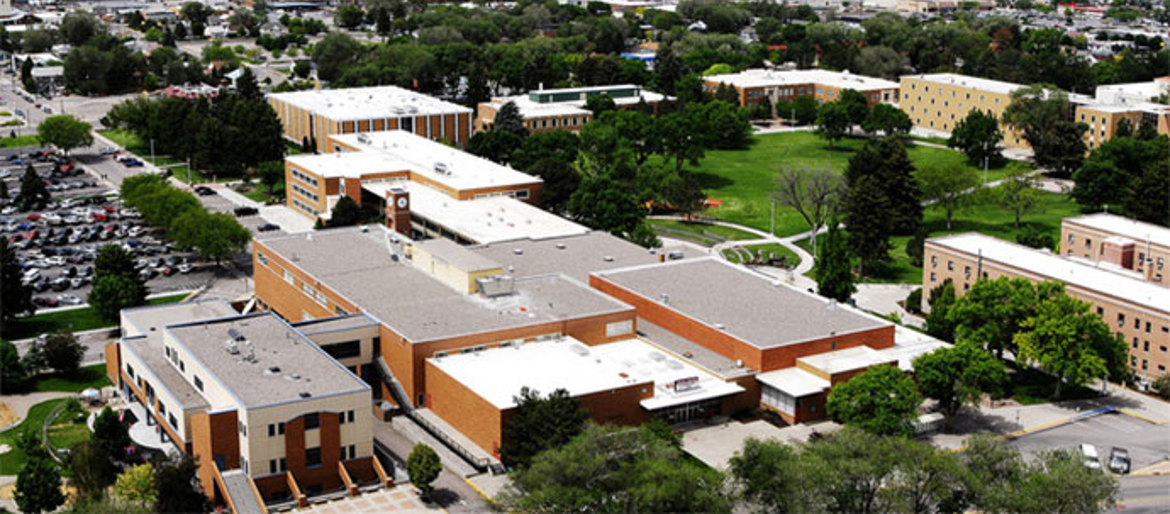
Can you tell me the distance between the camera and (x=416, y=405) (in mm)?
48500

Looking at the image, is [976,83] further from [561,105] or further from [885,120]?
[561,105]

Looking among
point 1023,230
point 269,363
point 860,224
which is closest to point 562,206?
point 860,224

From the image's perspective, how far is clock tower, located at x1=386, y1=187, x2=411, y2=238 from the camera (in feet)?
225

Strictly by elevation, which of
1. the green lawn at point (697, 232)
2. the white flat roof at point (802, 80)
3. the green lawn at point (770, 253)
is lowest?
the green lawn at point (770, 253)

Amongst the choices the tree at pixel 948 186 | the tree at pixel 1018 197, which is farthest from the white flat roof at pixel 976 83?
the tree at pixel 948 186

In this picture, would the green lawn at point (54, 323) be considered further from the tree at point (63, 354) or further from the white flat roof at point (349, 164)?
the white flat roof at point (349, 164)

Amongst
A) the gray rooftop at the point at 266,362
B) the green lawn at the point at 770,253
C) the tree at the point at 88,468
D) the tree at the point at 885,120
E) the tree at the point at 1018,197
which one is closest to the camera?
the tree at the point at 88,468

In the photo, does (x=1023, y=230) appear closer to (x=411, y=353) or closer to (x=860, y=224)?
(x=860, y=224)

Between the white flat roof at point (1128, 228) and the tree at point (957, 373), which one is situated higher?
the white flat roof at point (1128, 228)

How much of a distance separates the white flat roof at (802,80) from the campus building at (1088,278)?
183 feet

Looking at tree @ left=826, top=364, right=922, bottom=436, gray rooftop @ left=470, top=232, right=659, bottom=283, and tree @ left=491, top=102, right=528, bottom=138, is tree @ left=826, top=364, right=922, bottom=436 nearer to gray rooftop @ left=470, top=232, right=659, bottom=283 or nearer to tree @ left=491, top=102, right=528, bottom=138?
gray rooftop @ left=470, top=232, right=659, bottom=283

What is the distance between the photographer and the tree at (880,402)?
4391 cm

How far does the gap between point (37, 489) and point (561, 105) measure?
73.5 metres

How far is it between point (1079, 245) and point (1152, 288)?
9372 mm
